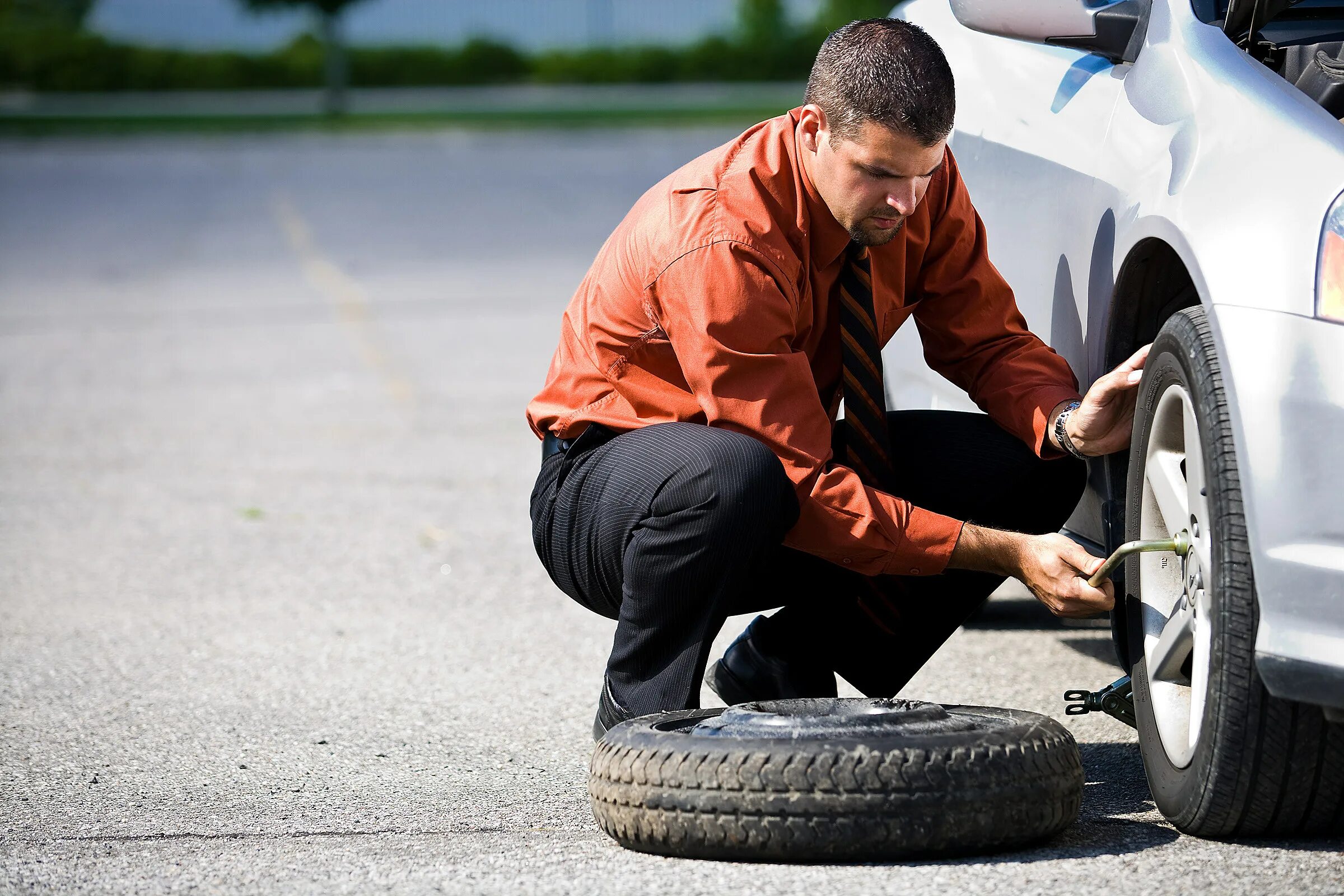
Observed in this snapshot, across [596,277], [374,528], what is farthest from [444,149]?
[596,277]

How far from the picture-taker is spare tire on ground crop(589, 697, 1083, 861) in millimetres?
2279

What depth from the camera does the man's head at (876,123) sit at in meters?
2.64

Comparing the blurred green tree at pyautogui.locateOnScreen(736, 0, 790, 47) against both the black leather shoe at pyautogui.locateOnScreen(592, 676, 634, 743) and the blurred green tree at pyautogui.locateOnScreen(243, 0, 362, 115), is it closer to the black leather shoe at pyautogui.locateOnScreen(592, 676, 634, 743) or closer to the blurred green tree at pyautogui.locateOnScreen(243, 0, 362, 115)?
the blurred green tree at pyautogui.locateOnScreen(243, 0, 362, 115)

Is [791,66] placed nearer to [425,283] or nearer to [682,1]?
[682,1]

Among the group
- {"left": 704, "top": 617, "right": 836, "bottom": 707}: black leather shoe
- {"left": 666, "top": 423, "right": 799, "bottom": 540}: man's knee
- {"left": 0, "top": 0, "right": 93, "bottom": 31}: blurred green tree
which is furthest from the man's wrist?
{"left": 0, "top": 0, "right": 93, "bottom": 31}: blurred green tree

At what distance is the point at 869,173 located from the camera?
271cm

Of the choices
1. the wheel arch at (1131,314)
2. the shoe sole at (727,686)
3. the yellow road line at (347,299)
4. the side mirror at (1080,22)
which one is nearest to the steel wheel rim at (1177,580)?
the wheel arch at (1131,314)

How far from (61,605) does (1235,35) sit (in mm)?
3211

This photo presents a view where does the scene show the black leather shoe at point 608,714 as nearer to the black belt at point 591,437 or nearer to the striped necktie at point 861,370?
the black belt at point 591,437

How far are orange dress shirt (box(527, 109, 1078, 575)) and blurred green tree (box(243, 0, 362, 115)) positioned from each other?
35.8m

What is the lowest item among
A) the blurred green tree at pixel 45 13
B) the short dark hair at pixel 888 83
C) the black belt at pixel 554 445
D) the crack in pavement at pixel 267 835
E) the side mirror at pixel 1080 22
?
the blurred green tree at pixel 45 13

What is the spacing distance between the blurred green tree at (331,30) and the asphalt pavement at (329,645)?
1131 inches

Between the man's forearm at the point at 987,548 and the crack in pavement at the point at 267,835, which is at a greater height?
the man's forearm at the point at 987,548

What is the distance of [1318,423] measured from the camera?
6.72 ft
